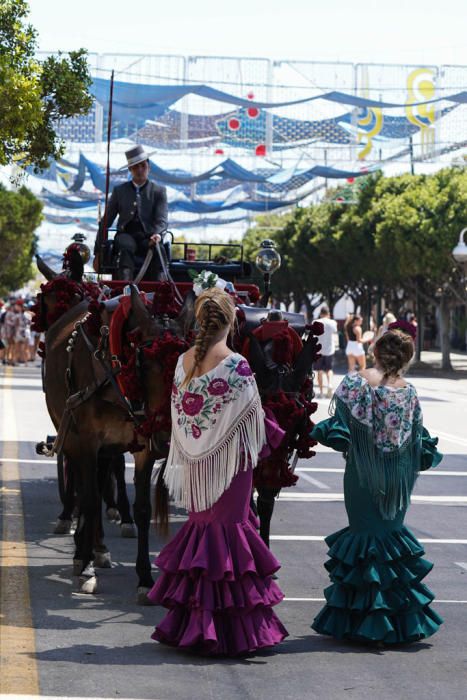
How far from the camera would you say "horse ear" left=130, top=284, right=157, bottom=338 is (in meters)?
8.59

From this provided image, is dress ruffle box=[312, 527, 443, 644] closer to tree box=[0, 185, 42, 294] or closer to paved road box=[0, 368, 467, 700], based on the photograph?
paved road box=[0, 368, 467, 700]

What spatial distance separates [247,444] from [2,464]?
30.3ft

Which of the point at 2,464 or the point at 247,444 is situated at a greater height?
the point at 247,444

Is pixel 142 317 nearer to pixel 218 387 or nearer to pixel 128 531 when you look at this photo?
pixel 218 387

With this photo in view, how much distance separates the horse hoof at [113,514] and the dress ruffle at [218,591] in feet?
15.8

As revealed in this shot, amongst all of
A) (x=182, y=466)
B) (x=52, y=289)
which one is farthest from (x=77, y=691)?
(x=52, y=289)

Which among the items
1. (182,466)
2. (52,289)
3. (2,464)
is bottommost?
Answer: (2,464)

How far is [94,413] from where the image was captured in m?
9.31

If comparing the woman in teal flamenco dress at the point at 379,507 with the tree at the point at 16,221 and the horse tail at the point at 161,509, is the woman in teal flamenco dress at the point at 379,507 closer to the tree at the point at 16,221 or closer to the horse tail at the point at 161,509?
the horse tail at the point at 161,509

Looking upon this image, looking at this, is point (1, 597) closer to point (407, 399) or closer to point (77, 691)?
point (77, 691)

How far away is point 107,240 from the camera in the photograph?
41.4 feet

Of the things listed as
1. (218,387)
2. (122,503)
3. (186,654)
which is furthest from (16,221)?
(186,654)

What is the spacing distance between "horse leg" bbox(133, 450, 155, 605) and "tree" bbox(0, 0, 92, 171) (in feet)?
16.7

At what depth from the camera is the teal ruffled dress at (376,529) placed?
7449 millimetres
